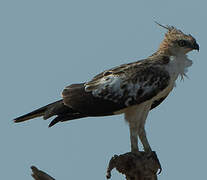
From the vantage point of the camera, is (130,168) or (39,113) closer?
(130,168)

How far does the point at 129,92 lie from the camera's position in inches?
517

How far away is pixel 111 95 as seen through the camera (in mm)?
13164

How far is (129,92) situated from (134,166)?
Result: 162 centimetres

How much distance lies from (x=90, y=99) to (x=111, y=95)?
1.41 feet

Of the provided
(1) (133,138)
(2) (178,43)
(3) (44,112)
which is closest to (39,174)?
(3) (44,112)

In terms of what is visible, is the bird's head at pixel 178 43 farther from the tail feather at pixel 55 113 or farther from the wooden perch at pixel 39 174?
the wooden perch at pixel 39 174

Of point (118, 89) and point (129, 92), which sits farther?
point (118, 89)

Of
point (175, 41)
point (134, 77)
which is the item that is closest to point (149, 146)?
point (134, 77)

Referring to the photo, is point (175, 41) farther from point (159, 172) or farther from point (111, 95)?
point (159, 172)

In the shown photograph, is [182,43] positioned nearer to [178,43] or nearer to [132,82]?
[178,43]

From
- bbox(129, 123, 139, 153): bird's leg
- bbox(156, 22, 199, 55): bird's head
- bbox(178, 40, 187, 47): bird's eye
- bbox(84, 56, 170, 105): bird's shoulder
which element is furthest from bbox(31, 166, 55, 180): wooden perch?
bbox(178, 40, 187, 47): bird's eye

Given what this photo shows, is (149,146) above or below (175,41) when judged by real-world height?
below

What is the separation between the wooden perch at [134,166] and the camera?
12.2 m

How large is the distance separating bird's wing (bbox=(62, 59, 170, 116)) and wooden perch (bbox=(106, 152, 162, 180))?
3.53 ft
